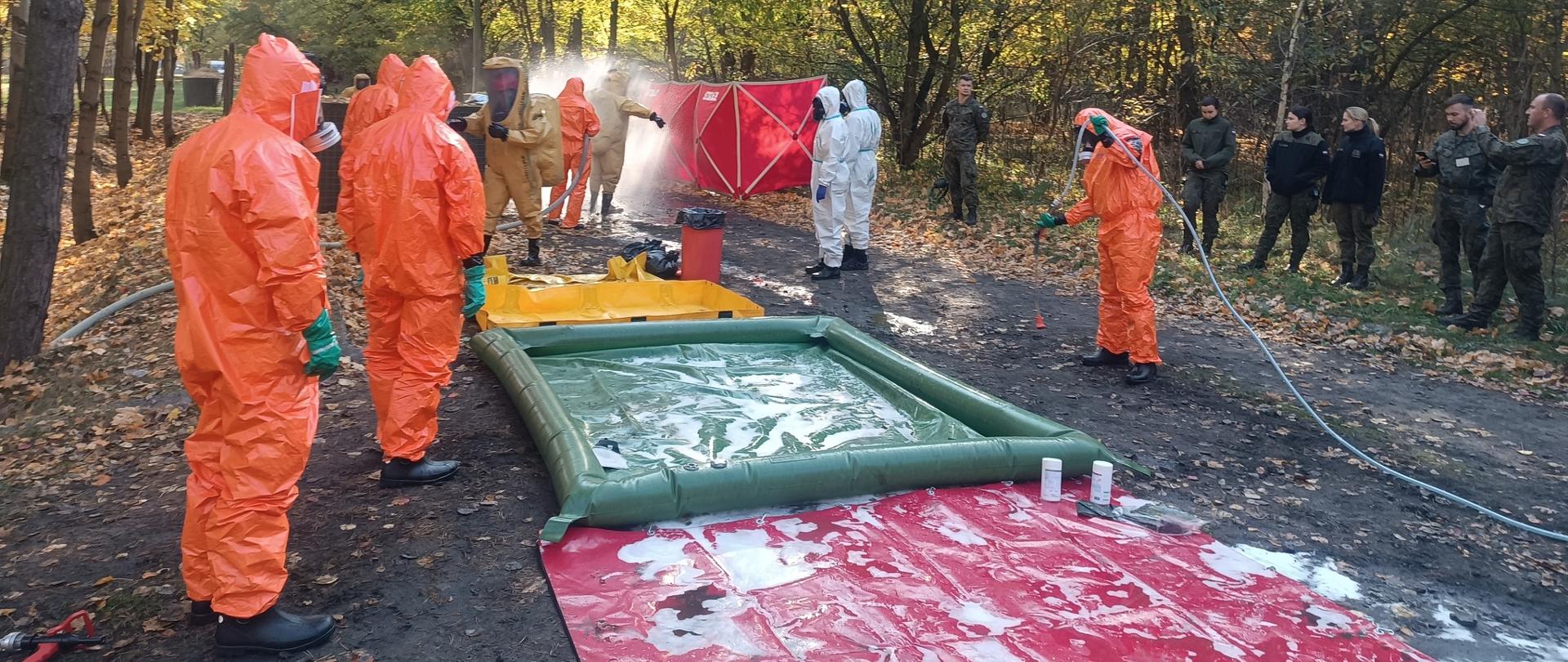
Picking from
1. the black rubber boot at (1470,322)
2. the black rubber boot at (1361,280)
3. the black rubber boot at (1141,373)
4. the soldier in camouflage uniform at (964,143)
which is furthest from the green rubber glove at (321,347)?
the soldier in camouflage uniform at (964,143)

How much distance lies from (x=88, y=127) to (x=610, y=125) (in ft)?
17.5

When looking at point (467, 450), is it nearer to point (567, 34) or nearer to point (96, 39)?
point (96, 39)

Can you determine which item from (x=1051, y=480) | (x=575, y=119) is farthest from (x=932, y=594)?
(x=575, y=119)

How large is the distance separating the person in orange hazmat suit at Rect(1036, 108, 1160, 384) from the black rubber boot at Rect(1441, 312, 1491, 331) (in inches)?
124

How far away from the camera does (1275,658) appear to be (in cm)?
326

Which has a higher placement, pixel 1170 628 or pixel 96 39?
pixel 96 39

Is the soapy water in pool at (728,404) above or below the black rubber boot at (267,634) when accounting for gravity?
above

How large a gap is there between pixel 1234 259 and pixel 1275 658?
8.10 metres

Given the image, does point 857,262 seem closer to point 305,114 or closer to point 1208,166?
point 1208,166

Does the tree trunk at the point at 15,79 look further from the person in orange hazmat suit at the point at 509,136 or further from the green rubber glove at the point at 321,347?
the green rubber glove at the point at 321,347

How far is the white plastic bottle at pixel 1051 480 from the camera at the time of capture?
450 cm

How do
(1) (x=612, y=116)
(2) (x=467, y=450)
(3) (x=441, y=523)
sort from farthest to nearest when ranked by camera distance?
(1) (x=612, y=116) → (2) (x=467, y=450) → (3) (x=441, y=523)

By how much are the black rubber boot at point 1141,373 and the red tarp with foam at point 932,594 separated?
2.43 meters

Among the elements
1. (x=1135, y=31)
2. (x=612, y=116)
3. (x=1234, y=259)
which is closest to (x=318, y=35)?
(x=612, y=116)
